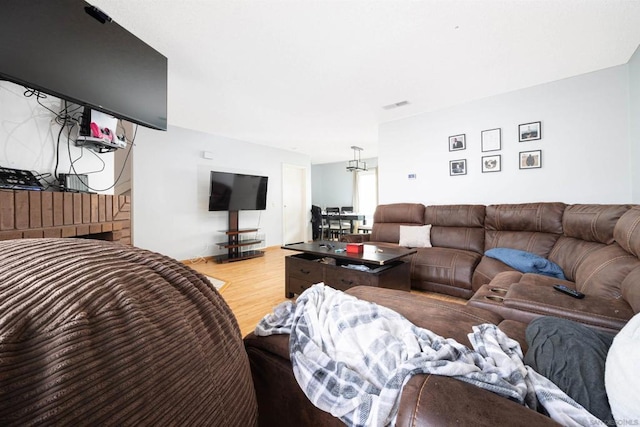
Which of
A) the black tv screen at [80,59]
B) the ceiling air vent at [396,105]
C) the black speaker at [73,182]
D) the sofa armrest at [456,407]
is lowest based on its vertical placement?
the sofa armrest at [456,407]

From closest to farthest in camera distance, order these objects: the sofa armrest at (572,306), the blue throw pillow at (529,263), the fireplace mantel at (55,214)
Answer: the sofa armrest at (572,306), the fireplace mantel at (55,214), the blue throw pillow at (529,263)

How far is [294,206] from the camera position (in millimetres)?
6785

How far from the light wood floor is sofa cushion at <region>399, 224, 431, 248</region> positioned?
27.2 inches

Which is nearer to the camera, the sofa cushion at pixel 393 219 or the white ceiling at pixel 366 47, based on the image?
the white ceiling at pixel 366 47

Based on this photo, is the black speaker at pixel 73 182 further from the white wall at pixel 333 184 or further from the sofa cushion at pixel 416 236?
the white wall at pixel 333 184

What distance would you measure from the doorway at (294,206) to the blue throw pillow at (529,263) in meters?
4.75

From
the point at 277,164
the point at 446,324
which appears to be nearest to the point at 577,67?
the point at 446,324

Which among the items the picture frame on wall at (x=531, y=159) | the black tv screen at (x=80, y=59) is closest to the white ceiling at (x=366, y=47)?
the black tv screen at (x=80, y=59)

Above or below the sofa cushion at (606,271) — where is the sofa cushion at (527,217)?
above

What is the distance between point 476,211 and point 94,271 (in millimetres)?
3768

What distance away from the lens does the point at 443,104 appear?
3.70 meters

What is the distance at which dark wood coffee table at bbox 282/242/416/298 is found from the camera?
2.31m

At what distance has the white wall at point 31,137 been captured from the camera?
1541 mm

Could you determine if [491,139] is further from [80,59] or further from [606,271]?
[80,59]
